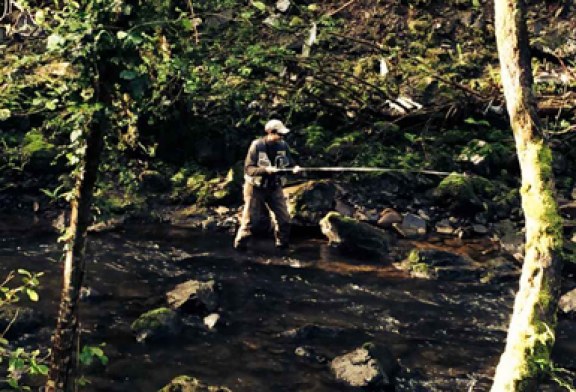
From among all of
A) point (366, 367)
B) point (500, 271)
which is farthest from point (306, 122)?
point (366, 367)

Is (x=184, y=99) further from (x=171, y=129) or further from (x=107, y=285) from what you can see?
(x=107, y=285)

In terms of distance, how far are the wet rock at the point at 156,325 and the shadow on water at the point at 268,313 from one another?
15cm

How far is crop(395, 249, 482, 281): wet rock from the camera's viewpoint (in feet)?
41.8

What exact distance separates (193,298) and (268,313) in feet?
4.45

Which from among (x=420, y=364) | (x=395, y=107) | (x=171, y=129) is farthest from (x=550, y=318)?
(x=171, y=129)

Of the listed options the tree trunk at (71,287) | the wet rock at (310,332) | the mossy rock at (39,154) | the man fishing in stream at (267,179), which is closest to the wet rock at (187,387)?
the tree trunk at (71,287)

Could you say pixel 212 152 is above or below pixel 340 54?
below

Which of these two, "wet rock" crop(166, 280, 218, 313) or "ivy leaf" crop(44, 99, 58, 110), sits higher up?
"ivy leaf" crop(44, 99, 58, 110)

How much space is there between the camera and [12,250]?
517 inches

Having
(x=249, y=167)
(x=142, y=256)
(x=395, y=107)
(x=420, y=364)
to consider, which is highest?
(x=395, y=107)

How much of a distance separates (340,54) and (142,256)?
38.1 ft

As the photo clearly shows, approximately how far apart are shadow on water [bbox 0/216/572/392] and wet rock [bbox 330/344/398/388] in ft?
0.60

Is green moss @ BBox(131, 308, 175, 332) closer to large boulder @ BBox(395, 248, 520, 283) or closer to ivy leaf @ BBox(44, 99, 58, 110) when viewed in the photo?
large boulder @ BBox(395, 248, 520, 283)

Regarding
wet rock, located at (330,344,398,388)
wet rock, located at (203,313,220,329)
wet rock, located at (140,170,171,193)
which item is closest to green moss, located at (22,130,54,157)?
wet rock, located at (140,170,171,193)
